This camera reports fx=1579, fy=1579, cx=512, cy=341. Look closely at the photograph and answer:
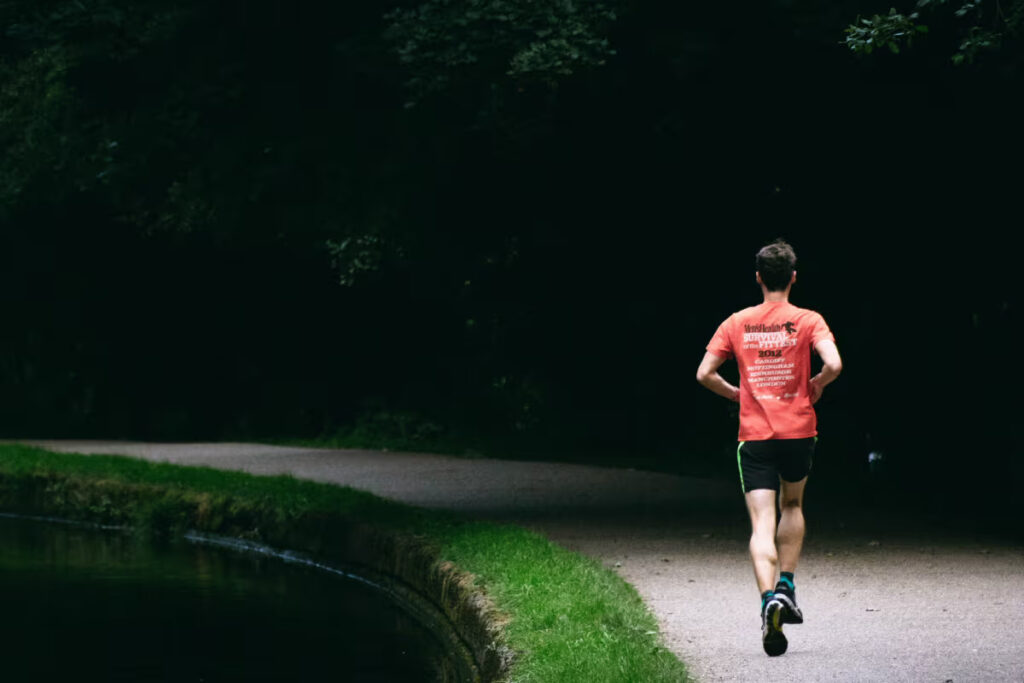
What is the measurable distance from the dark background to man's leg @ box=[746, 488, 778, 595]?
4.11 metres

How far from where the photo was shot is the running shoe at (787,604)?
6520mm

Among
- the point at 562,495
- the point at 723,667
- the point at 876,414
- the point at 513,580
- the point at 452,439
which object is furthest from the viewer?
the point at 452,439

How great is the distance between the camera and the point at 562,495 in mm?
14234

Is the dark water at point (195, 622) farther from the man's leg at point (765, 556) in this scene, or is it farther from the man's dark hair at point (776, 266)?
the man's dark hair at point (776, 266)

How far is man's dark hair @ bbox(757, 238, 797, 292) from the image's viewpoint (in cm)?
679

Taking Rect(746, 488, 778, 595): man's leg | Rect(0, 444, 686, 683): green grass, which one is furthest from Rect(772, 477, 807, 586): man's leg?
Rect(0, 444, 686, 683): green grass

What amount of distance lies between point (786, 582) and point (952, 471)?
26.7 feet

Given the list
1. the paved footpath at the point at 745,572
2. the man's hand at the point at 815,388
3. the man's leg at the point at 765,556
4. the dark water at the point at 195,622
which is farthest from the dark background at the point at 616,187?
the man's leg at the point at 765,556

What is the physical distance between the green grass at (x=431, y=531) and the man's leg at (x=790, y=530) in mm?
699

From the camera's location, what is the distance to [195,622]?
32.5 feet

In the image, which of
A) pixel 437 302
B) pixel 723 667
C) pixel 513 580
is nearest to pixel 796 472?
pixel 723 667

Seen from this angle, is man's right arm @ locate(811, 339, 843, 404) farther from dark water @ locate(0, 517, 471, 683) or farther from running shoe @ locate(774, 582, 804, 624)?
dark water @ locate(0, 517, 471, 683)

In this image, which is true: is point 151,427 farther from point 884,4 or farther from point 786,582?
point 786,582

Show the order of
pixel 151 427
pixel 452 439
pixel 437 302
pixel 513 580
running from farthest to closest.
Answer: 1. pixel 151 427
2. pixel 437 302
3. pixel 452 439
4. pixel 513 580
